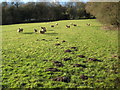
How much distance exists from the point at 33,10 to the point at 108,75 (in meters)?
80.0

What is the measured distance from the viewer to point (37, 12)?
83500mm

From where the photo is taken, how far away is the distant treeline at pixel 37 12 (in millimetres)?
76375

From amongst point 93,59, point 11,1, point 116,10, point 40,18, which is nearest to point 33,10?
point 40,18

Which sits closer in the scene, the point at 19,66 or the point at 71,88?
the point at 71,88

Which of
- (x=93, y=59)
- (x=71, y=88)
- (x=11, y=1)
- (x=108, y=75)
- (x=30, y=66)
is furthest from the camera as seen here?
(x=11, y=1)

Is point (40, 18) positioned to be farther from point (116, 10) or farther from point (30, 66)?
point (30, 66)

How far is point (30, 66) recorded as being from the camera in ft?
27.7

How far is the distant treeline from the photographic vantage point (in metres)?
76.4

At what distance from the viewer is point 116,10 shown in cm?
2561

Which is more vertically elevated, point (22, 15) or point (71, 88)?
point (22, 15)

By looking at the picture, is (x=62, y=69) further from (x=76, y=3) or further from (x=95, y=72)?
(x=76, y=3)

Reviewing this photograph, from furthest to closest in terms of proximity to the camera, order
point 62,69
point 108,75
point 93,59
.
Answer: point 93,59
point 62,69
point 108,75

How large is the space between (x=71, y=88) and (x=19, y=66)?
375 cm

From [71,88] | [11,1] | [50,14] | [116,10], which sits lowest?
[71,88]
